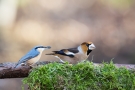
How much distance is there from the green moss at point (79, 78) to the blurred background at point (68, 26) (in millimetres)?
6359

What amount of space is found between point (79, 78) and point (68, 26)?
762cm

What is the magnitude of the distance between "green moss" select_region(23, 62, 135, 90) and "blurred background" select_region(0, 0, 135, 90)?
20.9ft

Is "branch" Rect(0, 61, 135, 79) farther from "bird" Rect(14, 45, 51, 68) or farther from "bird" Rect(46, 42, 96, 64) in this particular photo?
"bird" Rect(46, 42, 96, 64)

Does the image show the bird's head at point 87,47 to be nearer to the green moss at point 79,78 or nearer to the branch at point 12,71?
the branch at point 12,71

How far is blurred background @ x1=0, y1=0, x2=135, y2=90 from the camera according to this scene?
32.8 feet

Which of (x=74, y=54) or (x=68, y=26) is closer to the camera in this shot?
(x=74, y=54)

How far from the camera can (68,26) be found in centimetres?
1062

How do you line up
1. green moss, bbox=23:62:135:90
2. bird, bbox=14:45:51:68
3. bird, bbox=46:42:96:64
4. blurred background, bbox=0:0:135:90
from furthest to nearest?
blurred background, bbox=0:0:135:90
bird, bbox=46:42:96:64
bird, bbox=14:45:51:68
green moss, bbox=23:62:135:90

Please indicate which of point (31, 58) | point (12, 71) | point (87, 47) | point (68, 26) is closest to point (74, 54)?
point (87, 47)

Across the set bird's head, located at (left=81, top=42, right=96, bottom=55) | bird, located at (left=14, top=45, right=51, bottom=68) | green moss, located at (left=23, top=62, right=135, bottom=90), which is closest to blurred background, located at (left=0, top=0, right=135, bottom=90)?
bird's head, located at (left=81, top=42, right=96, bottom=55)

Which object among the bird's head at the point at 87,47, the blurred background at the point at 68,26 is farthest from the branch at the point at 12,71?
the blurred background at the point at 68,26

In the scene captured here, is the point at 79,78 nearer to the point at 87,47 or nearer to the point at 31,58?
the point at 31,58

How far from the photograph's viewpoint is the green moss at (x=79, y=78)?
3.03 metres

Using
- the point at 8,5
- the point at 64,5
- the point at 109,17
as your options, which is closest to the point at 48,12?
the point at 64,5
